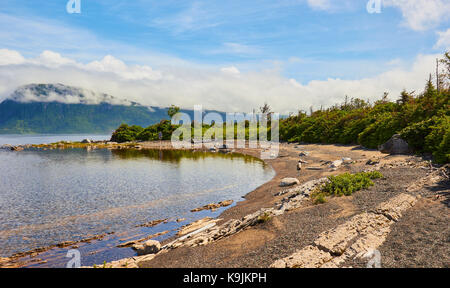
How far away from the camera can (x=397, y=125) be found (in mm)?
37406

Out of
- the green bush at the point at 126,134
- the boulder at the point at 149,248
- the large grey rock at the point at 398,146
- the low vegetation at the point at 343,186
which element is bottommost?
the boulder at the point at 149,248

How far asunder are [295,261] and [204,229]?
7569mm

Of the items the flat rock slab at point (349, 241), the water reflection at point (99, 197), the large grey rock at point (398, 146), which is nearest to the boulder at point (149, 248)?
the water reflection at point (99, 197)

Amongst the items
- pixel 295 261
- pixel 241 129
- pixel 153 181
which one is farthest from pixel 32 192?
pixel 241 129

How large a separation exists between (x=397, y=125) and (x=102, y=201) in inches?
1501

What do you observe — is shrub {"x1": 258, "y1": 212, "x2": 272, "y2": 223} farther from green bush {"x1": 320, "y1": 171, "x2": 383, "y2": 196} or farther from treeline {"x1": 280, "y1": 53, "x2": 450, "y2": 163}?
treeline {"x1": 280, "y1": 53, "x2": 450, "y2": 163}

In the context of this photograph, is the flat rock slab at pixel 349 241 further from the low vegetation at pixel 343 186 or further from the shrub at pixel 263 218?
the shrub at pixel 263 218

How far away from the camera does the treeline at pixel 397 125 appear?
24250 millimetres

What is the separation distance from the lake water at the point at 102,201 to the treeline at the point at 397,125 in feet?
53.9

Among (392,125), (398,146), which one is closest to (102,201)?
(398,146)

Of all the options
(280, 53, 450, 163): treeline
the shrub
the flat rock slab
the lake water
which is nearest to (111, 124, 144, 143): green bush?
(280, 53, 450, 163): treeline
